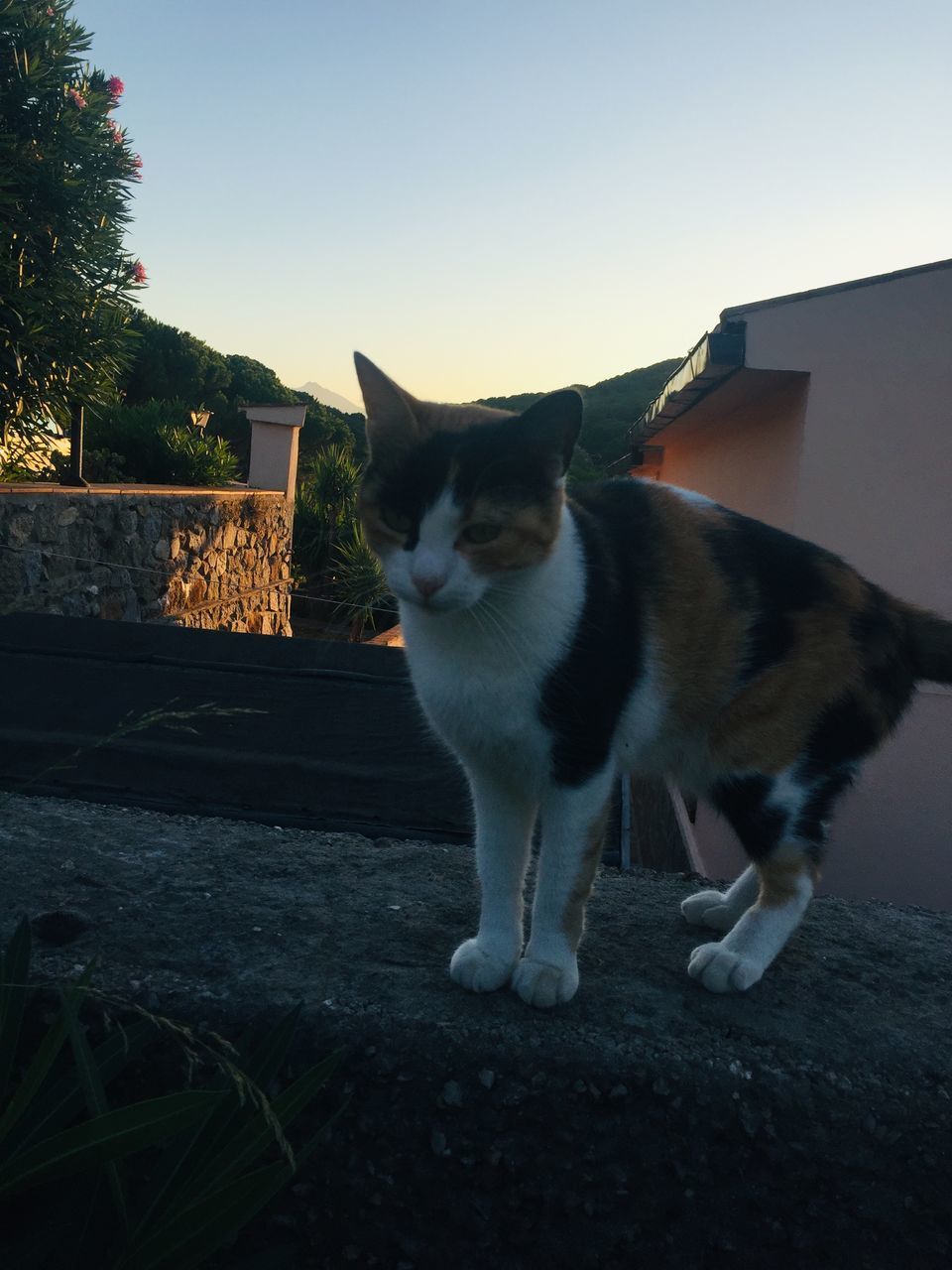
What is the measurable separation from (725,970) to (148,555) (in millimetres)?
7050

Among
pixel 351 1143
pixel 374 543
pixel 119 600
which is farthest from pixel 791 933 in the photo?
pixel 119 600

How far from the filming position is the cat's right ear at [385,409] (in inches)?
70.0

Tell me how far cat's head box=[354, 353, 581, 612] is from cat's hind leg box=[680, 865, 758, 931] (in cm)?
84

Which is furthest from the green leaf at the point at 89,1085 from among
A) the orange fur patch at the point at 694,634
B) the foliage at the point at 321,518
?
the foliage at the point at 321,518

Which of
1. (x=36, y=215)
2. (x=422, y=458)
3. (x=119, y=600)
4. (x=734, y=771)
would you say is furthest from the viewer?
(x=119, y=600)

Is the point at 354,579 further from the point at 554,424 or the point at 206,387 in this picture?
the point at 206,387

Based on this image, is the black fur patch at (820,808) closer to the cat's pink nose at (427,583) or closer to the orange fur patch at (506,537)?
the orange fur patch at (506,537)

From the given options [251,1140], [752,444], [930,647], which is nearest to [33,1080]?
[251,1140]

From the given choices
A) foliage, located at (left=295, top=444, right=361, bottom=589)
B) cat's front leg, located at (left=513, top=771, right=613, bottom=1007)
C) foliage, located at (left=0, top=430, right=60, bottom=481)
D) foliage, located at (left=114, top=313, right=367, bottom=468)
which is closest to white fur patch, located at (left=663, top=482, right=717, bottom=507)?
cat's front leg, located at (left=513, top=771, right=613, bottom=1007)

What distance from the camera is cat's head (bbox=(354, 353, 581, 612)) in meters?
1.62

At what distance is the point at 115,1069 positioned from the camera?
128 cm

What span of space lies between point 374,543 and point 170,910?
31.1 inches

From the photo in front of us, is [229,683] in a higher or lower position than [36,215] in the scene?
lower

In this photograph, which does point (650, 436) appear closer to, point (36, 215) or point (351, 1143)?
point (36, 215)
